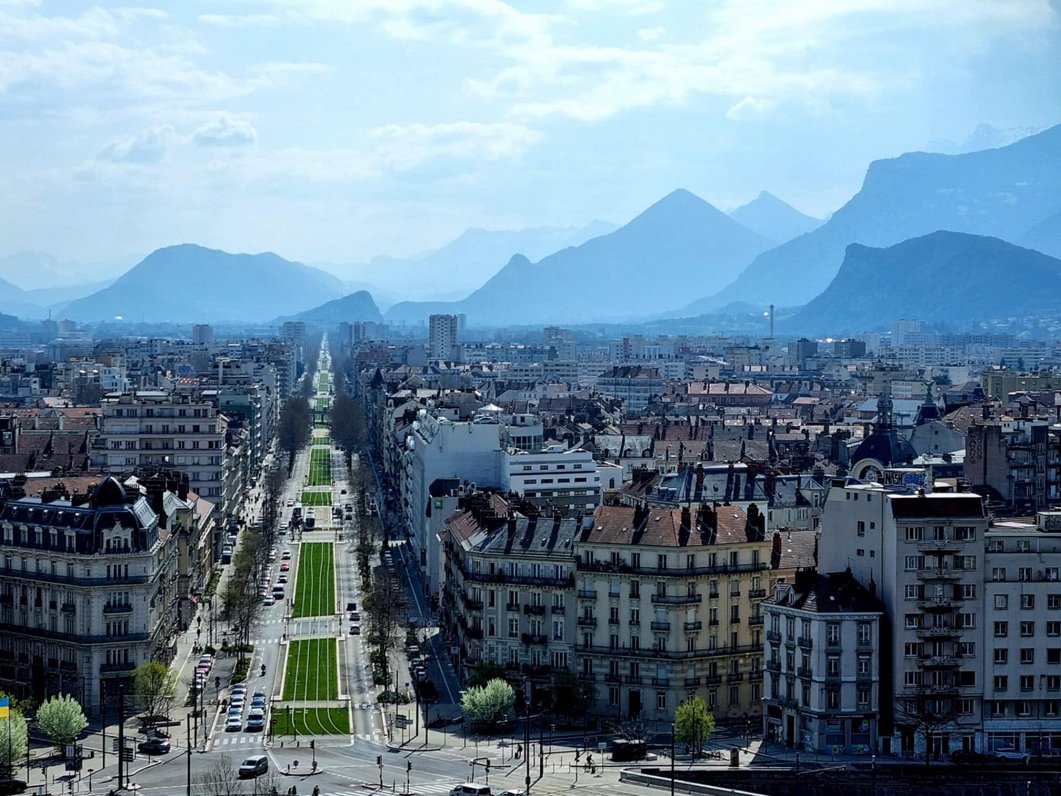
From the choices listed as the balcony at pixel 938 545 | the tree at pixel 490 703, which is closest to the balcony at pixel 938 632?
the balcony at pixel 938 545

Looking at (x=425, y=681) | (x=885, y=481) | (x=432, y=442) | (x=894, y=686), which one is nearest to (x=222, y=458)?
(x=432, y=442)

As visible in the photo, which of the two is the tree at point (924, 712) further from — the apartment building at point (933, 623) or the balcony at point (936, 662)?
the balcony at point (936, 662)

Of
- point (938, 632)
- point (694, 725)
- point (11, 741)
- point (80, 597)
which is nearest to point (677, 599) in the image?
point (694, 725)

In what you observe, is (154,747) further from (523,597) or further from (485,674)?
(523,597)

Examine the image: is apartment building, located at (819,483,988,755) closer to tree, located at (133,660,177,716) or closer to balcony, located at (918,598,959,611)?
balcony, located at (918,598,959,611)

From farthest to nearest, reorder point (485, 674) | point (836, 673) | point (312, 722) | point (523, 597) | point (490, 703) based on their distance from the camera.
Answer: point (523, 597) < point (485, 674) < point (312, 722) < point (490, 703) < point (836, 673)

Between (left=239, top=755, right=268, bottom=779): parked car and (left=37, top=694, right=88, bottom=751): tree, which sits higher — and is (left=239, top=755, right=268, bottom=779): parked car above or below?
below

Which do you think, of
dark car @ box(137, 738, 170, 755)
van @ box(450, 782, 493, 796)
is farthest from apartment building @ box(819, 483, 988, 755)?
dark car @ box(137, 738, 170, 755)
